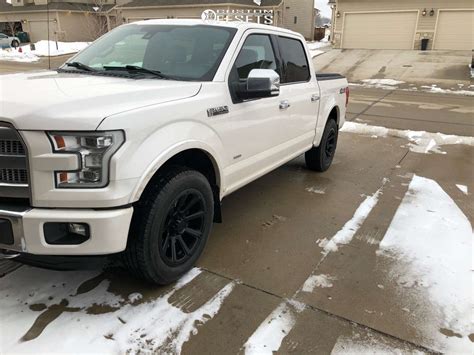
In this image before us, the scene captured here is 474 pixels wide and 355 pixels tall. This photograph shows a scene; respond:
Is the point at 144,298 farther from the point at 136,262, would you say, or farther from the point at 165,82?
the point at 165,82

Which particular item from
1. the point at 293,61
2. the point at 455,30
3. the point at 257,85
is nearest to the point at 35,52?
the point at 455,30

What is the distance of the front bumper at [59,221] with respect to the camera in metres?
2.41

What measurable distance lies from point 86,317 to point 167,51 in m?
2.29

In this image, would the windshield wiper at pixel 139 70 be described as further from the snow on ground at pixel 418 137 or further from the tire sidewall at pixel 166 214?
the snow on ground at pixel 418 137

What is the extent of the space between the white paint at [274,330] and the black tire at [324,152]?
3.29 meters

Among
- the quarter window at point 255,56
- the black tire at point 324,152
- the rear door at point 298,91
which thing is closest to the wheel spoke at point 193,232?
the quarter window at point 255,56

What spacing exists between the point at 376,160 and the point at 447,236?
295 cm

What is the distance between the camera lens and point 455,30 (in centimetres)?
2559

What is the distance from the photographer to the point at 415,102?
13648 millimetres

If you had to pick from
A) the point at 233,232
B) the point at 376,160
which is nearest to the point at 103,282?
the point at 233,232

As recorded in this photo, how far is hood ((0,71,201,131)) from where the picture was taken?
7.71ft

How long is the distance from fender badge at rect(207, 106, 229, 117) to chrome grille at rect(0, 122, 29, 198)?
1351mm

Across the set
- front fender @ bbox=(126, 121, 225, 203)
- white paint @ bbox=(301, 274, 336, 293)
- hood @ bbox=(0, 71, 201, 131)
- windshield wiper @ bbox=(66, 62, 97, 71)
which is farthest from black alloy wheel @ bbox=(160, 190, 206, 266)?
windshield wiper @ bbox=(66, 62, 97, 71)

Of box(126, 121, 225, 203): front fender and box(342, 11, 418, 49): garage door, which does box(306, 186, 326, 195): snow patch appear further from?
box(342, 11, 418, 49): garage door
